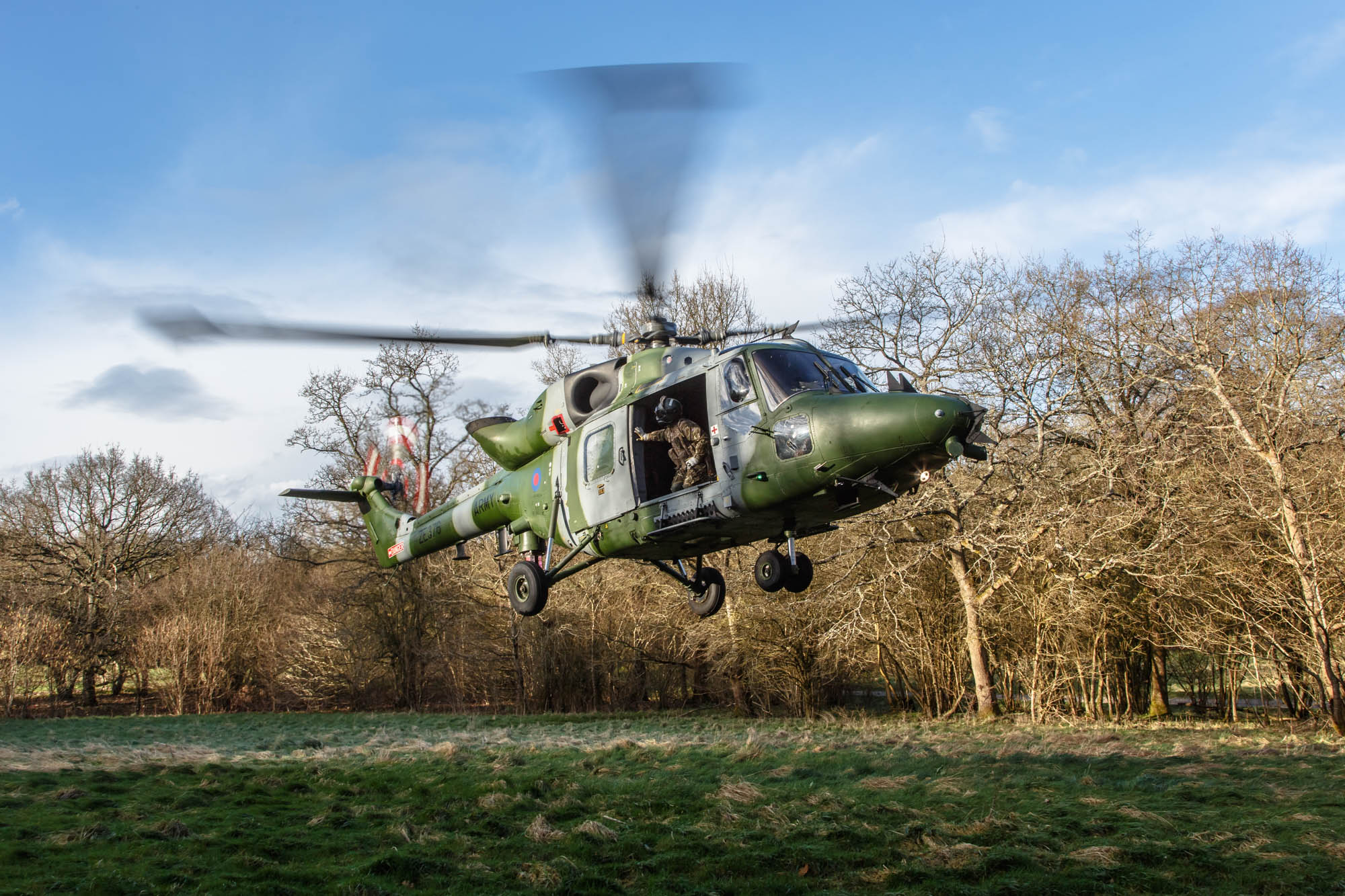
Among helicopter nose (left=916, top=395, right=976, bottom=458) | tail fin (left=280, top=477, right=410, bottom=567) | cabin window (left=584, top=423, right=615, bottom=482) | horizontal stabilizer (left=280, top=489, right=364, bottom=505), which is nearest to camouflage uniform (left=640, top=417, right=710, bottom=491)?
cabin window (left=584, top=423, right=615, bottom=482)

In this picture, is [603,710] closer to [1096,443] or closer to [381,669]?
[381,669]

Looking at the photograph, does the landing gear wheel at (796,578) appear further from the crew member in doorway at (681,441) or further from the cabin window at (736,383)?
the cabin window at (736,383)

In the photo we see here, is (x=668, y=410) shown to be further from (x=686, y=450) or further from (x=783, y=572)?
(x=783, y=572)

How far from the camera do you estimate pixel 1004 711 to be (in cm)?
2078

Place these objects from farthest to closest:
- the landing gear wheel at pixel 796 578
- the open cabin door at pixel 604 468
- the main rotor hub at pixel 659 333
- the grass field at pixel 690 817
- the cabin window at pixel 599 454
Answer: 1. the main rotor hub at pixel 659 333
2. the cabin window at pixel 599 454
3. the open cabin door at pixel 604 468
4. the landing gear wheel at pixel 796 578
5. the grass field at pixel 690 817

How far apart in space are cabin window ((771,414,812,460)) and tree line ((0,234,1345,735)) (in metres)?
3.40

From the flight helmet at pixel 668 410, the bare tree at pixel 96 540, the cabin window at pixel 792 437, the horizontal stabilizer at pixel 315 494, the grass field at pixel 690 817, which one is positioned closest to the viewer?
the grass field at pixel 690 817

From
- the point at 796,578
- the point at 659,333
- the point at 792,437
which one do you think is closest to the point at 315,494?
the point at 659,333

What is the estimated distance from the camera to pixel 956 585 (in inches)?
834

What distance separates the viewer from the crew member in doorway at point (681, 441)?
9500 mm

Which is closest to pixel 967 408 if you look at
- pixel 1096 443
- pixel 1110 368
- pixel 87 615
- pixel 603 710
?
pixel 1096 443

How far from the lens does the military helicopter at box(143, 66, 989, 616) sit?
8125 mm

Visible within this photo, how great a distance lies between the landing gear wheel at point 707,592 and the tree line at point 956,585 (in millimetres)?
3620

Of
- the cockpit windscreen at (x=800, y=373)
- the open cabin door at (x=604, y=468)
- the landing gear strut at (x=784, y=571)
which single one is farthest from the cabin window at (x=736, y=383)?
the landing gear strut at (x=784, y=571)
